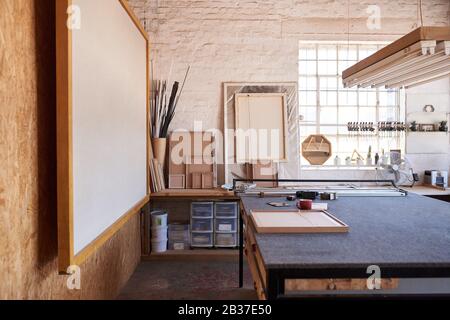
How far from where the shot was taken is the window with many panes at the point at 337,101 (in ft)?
16.6

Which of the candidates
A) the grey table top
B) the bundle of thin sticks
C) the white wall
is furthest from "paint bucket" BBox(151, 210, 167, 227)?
the white wall

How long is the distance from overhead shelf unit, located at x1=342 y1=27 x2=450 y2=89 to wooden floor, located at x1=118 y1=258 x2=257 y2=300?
85.8 inches

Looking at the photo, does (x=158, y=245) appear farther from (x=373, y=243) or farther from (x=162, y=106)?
(x=373, y=243)

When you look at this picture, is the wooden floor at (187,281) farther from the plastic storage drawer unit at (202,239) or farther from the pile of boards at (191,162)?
the pile of boards at (191,162)

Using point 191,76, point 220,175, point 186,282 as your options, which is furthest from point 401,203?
point 191,76

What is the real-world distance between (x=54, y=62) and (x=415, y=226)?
2.19 m

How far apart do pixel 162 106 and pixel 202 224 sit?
163 centimetres

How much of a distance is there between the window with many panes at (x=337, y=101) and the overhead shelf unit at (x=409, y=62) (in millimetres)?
2294

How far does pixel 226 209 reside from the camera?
14.3 feet

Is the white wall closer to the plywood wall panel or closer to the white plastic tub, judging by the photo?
the white plastic tub

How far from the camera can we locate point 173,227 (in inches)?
176

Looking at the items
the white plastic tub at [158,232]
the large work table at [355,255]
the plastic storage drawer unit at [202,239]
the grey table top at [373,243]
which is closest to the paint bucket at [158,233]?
the white plastic tub at [158,232]

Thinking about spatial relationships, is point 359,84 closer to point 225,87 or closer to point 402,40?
point 402,40

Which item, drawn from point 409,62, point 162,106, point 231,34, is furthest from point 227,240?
point 409,62
